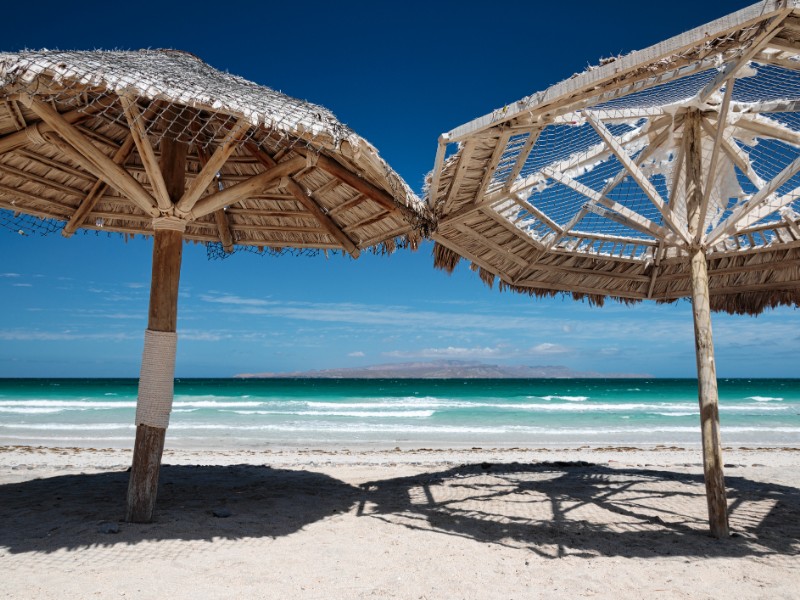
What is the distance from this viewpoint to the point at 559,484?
5.84m

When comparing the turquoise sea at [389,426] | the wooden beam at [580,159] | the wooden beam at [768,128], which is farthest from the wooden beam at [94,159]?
the turquoise sea at [389,426]

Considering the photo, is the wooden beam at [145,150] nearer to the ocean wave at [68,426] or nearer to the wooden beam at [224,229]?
the wooden beam at [224,229]

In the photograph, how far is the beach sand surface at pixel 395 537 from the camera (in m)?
2.89

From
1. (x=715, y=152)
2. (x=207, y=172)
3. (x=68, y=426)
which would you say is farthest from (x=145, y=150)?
(x=68, y=426)

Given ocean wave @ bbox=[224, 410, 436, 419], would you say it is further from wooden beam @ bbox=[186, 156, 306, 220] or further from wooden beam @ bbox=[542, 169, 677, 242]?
wooden beam @ bbox=[186, 156, 306, 220]

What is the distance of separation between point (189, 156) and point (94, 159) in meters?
1.77

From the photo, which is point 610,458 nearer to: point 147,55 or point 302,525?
point 302,525

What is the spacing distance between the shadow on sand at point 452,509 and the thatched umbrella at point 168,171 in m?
0.54

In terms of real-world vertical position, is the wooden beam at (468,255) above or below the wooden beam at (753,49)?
below

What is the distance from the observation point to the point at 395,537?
3.83m

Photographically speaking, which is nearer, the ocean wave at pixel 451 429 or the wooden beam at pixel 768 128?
the wooden beam at pixel 768 128

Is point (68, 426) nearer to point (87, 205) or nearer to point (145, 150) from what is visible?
point (87, 205)

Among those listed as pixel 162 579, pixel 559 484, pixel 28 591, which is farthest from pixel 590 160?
pixel 28 591

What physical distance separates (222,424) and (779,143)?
15.6m
